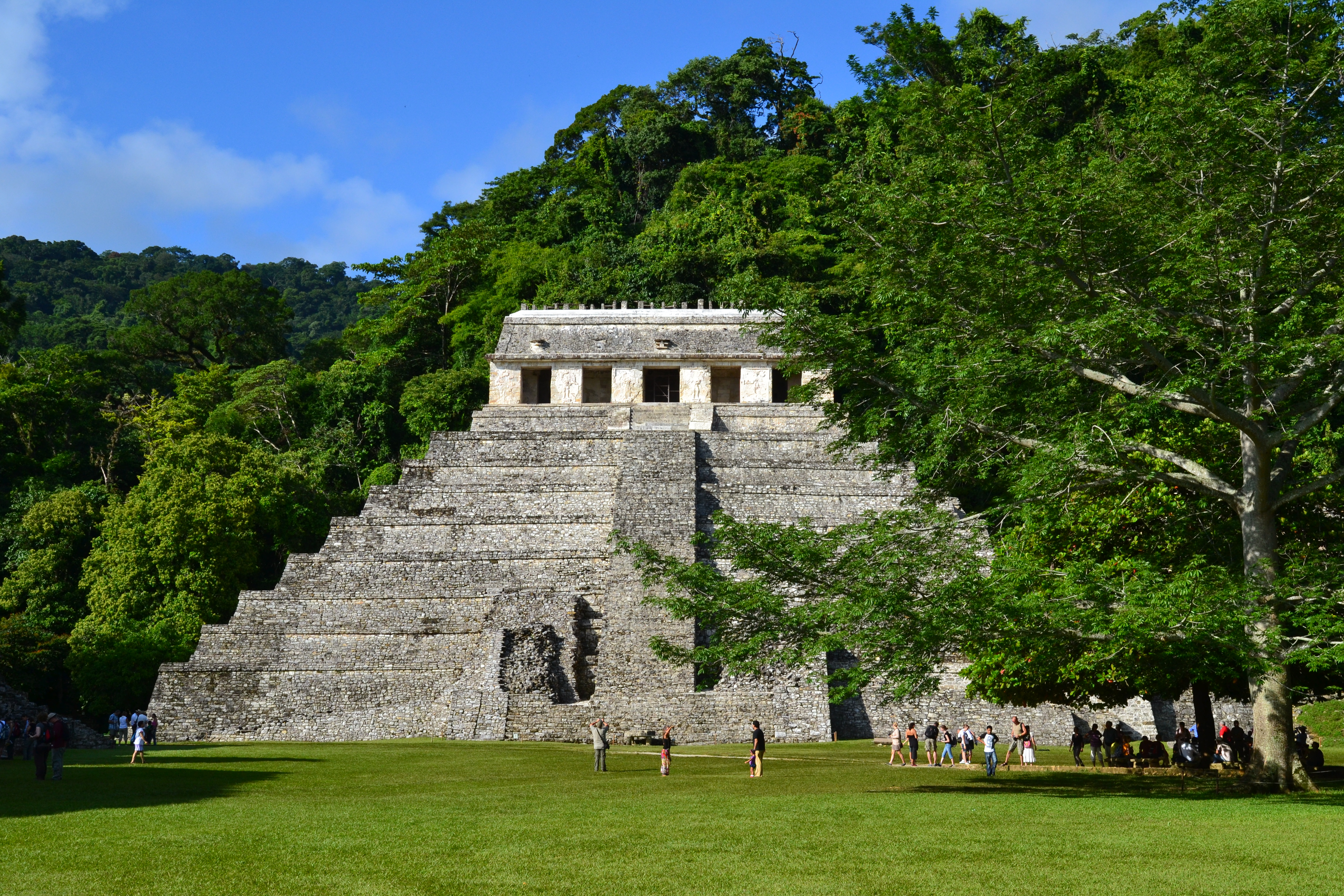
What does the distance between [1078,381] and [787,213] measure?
3050 cm

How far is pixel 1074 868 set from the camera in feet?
28.8

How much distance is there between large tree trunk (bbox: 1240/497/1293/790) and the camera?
41.6 feet

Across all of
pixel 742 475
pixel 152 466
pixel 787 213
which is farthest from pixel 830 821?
pixel 787 213

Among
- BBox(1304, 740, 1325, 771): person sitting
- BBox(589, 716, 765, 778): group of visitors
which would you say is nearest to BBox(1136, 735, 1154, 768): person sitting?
BBox(1304, 740, 1325, 771): person sitting

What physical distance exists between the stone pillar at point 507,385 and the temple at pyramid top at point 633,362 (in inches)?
0.7

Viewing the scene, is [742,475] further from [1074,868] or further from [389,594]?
[1074,868]

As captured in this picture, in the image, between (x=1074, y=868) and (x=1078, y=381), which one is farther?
(x=1078, y=381)

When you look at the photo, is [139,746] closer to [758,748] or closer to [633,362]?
[758,748]

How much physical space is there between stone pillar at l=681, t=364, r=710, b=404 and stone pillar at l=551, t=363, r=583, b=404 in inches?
117

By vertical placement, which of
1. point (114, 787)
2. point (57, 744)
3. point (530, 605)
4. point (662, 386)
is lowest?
point (114, 787)

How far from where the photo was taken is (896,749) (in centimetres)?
1789

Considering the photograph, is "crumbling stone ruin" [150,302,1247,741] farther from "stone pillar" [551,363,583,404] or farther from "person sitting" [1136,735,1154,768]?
"person sitting" [1136,735,1154,768]

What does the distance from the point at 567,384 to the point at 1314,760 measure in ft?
76.3

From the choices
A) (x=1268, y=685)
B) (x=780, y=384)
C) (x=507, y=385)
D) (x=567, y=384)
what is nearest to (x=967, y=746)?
(x=1268, y=685)
